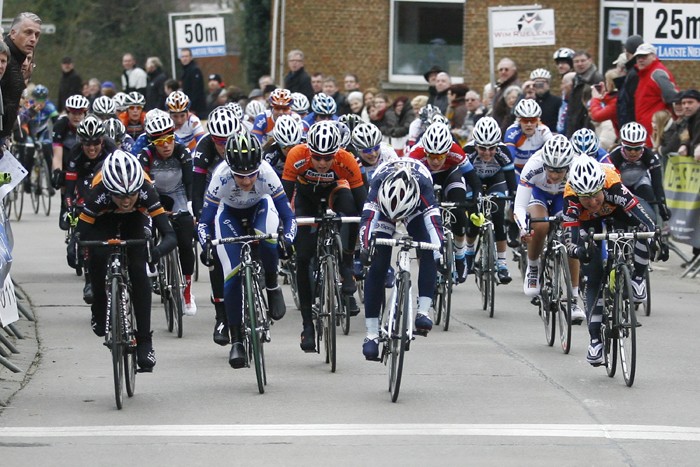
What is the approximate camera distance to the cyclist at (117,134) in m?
16.0

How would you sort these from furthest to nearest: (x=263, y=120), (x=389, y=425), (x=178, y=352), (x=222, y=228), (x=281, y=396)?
(x=263, y=120) → (x=178, y=352) → (x=222, y=228) → (x=281, y=396) → (x=389, y=425)

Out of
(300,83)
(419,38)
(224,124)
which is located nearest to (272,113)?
(224,124)

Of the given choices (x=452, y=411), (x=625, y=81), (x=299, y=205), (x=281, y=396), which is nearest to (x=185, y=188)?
(x=299, y=205)

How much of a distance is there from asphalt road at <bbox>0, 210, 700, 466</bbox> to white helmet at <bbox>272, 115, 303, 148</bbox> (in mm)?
1714

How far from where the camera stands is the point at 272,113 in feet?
60.6

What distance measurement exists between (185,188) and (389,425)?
17.9 ft

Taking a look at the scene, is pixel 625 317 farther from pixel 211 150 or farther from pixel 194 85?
pixel 194 85

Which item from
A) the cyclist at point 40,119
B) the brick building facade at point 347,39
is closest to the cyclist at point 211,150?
the cyclist at point 40,119

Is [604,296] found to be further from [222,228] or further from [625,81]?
[625,81]

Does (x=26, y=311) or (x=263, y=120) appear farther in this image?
(x=263, y=120)

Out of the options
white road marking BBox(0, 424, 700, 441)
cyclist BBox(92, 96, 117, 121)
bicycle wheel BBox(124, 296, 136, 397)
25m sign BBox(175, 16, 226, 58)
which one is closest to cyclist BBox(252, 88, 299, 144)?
cyclist BBox(92, 96, 117, 121)

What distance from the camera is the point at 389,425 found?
958 cm

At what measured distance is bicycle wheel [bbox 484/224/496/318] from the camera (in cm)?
1497

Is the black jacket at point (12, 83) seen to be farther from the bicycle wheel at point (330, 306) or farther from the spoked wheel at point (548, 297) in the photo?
the spoked wheel at point (548, 297)
